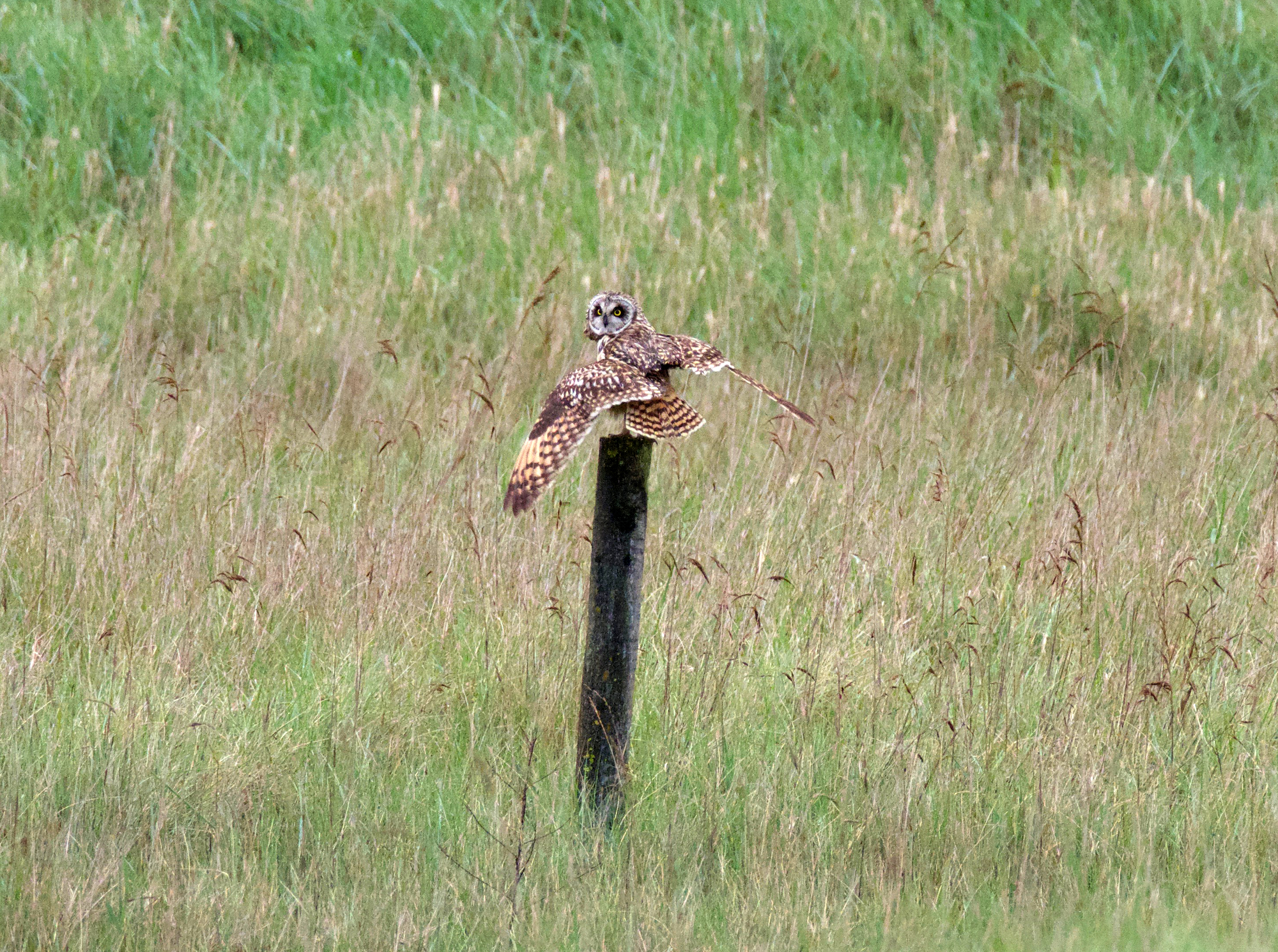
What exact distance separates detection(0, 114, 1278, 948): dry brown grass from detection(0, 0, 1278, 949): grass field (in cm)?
2

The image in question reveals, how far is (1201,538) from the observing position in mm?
4816

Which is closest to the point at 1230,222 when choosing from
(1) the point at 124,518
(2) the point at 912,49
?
(2) the point at 912,49

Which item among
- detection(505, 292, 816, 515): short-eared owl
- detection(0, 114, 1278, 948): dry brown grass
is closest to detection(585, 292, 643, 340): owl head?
detection(505, 292, 816, 515): short-eared owl

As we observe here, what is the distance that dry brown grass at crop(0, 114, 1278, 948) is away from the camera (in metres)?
3.07

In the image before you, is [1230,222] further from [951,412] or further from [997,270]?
[951,412]

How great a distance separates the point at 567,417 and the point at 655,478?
245 centimetres

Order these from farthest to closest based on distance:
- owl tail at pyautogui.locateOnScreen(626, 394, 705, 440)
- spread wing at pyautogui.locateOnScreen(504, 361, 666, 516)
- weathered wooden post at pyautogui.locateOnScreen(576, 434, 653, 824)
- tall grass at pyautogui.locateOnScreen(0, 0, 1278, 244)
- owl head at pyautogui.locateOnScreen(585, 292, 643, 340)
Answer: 1. tall grass at pyautogui.locateOnScreen(0, 0, 1278, 244)
2. weathered wooden post at pyautogui.locateOnScreen(576, 434, 653, 824)
3. owl head at pyautogui.locateOnScreen(585, 292, 643, 340)
4. owl tail at pyautogui.locateOnScreen(626, 394, 705, 440)
5. spread wing at pyautogui.locateOnScreen(504, 361, 666, 516)

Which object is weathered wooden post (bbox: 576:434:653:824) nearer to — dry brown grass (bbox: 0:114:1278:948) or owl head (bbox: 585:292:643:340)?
dry brown grass (bbox: 0:114:1278:948)

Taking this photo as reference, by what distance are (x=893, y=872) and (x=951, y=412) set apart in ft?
10.1

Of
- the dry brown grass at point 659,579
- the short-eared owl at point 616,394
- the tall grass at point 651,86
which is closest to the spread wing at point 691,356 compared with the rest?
the short-eared owl at point 616,394

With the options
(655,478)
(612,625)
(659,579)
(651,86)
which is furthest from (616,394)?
(651,86)

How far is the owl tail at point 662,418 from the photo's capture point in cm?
295

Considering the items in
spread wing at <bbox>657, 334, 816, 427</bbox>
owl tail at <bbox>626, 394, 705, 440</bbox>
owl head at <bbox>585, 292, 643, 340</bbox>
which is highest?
owl head at <bbox>585, 292, 643, 340</bbox>

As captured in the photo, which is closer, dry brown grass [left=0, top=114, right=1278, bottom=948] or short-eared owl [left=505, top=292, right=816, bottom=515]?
short-eared owl [left=505, top=292, right=816, bottom=515]
